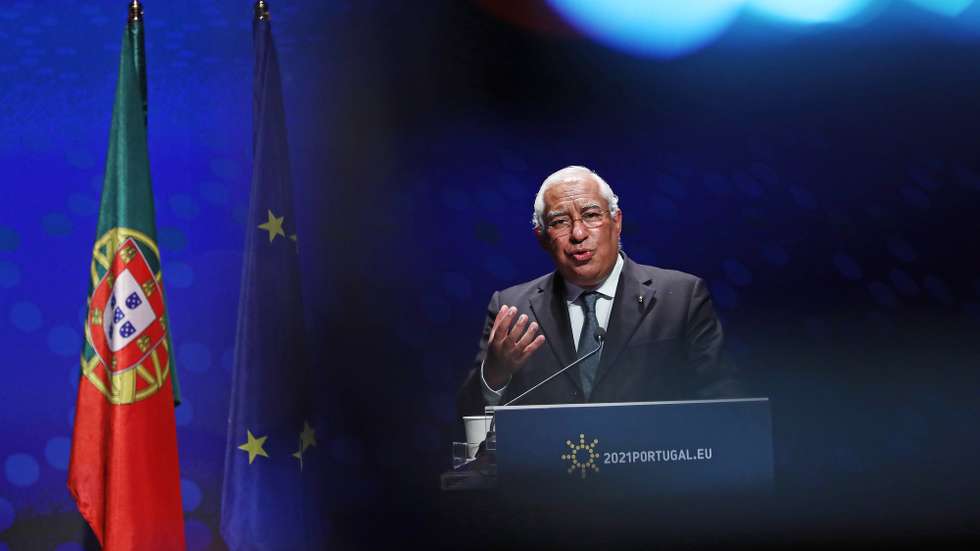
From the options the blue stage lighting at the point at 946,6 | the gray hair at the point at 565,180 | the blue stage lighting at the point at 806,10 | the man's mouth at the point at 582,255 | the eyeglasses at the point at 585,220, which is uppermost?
the blue stage lighting at the point at 946,6

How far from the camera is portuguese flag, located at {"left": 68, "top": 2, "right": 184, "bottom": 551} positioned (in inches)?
110

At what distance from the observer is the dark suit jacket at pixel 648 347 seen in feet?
8.94

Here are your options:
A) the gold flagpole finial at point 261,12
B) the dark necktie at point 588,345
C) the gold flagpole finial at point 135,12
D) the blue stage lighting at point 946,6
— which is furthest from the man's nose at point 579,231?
the blue stage lighting at point 946,6

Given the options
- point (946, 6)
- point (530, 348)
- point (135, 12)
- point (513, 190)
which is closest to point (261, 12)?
point (135, 12)

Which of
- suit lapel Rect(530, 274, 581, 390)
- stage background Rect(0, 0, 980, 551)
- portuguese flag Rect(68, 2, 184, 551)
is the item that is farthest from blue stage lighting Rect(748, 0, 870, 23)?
portuguese flag Rect(68, 2, 184, 551)

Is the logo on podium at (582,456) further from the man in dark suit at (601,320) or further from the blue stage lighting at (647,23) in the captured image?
the blue stage lighting at (647,23)

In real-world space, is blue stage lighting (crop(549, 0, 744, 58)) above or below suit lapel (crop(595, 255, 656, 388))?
above

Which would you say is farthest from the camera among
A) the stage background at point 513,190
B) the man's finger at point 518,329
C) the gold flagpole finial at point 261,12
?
the stage background at point 513,190

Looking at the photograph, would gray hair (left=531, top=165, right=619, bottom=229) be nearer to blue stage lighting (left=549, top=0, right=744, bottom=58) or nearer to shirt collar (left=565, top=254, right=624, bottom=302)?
shirt collar (left=565, top=254, right=624, bottom=302)

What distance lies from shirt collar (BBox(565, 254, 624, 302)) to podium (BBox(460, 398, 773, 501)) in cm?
107

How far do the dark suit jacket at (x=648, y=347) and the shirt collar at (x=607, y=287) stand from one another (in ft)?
0.15

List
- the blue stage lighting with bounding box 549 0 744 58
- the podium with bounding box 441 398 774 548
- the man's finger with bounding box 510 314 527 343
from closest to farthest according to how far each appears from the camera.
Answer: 1. the podium with bounding box 441 398 774 548
2. the man's finger with bounding box 510 314 527 343
3. the blue stage lighting with bounding box 549 0 744 58

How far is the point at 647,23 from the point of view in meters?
3.60

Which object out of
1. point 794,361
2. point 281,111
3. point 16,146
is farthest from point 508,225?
point 16,146
